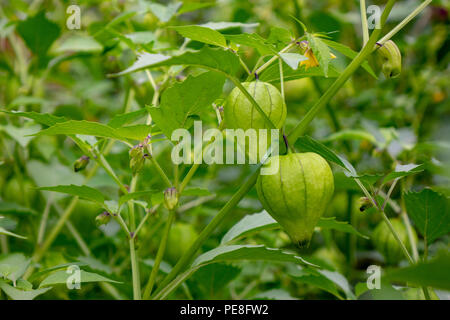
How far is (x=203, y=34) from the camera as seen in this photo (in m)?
0.42

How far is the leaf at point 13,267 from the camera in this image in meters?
0.48

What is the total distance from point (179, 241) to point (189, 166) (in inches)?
7.6

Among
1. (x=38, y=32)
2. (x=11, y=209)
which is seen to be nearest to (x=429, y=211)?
(x=11, y=209)

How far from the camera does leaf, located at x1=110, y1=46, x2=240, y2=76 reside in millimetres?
364

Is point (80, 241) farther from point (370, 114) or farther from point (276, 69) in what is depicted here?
point (370, 114)

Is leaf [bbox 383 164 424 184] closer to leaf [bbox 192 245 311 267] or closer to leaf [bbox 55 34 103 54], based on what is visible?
leaf [bbox 192 245 311 267]

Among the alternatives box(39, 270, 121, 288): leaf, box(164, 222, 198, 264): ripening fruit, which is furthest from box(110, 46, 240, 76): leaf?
box(164, 222, 198, 264): ripening fruit

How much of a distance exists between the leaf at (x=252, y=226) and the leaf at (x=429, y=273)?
0.85 feet

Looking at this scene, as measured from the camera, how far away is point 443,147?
0.70 m

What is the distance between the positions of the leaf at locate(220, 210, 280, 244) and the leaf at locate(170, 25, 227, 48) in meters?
0.21

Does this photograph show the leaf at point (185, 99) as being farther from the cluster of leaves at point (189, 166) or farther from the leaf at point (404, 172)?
the leaf at point (404, 172)

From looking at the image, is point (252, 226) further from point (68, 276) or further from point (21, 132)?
point (21, 132)

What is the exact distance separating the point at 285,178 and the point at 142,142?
0.16 m
